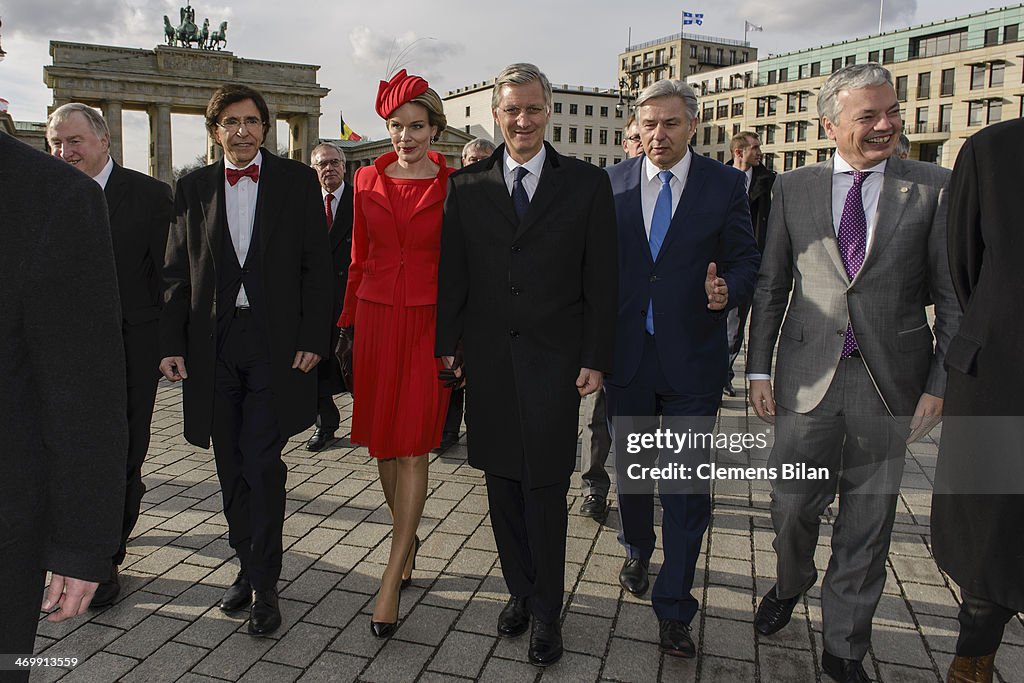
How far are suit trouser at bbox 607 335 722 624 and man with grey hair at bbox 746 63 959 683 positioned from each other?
0.36 meters

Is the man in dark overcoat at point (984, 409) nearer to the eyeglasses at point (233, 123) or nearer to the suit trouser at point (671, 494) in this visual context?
the suit trouser at point (671, 494)

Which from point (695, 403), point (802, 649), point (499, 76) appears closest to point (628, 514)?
point (695, 403)

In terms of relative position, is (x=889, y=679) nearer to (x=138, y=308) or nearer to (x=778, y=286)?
(x=778, y=286)

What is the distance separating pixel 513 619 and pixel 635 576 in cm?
78

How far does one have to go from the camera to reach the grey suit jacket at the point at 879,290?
3318mm

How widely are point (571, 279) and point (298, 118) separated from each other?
7173cm

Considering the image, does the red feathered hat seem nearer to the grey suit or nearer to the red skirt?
the red skirt

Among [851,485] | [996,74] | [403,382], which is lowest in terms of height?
[851,485]

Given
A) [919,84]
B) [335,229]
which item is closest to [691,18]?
[919,84]

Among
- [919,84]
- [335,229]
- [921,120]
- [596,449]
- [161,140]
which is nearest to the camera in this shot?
[596,449]

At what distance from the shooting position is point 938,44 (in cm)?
7200

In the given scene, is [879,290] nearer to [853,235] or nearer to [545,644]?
[853,235]

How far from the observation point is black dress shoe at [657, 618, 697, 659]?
11.5ft

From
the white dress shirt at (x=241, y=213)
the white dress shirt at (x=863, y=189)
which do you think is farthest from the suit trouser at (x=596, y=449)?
the white dress shirt at (x=241, y=213)
